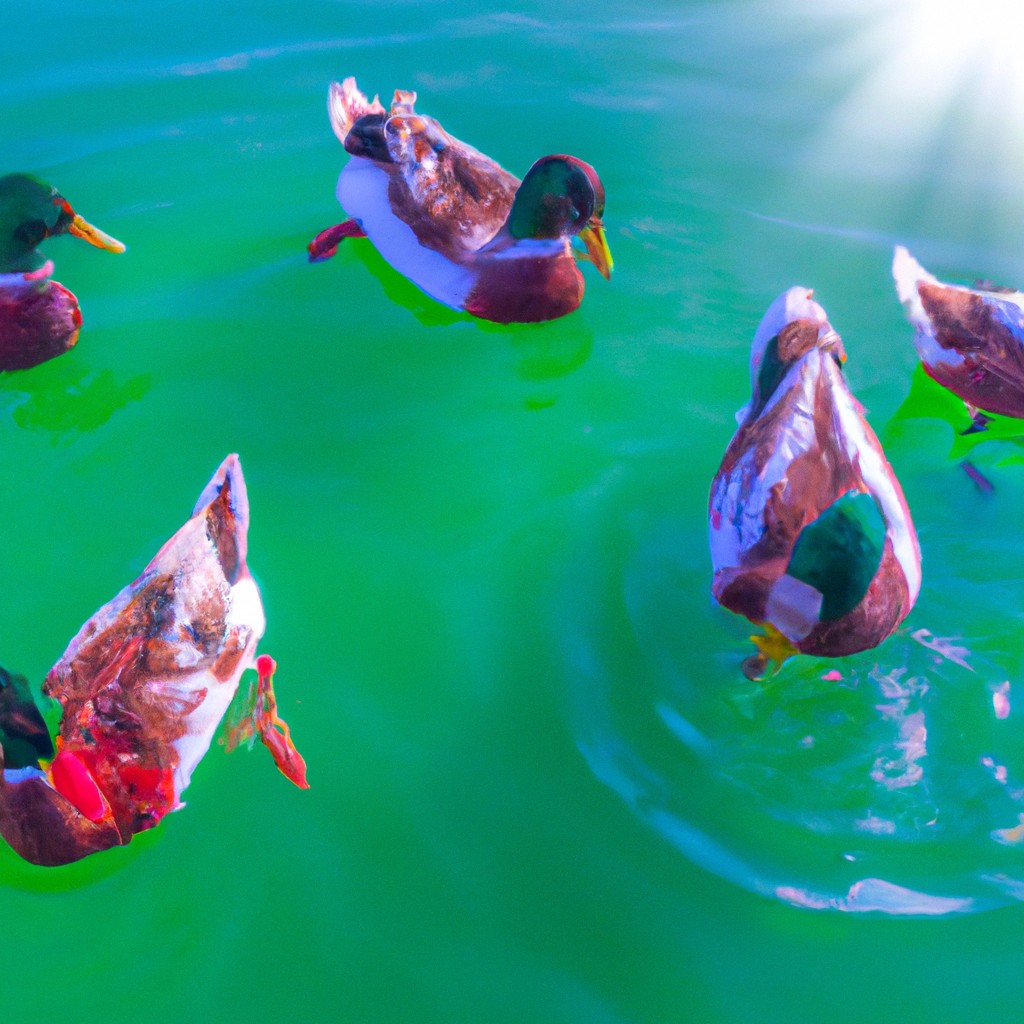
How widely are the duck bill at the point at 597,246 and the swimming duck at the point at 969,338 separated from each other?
91cm

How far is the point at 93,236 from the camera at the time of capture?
3.46 metres

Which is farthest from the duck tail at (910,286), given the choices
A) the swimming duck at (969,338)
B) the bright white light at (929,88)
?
the bright white light at (929,88)

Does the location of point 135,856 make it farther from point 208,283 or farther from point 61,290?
point 208,283

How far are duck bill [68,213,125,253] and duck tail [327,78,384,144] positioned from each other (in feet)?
2.93

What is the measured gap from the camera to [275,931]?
2.25 meters

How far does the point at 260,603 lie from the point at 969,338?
2.18 meters

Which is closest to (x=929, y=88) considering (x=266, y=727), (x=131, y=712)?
(x=266, y=727)

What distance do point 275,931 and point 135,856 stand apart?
1.21ft

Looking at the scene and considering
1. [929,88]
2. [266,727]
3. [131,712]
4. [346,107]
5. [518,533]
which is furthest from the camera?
[929,88]

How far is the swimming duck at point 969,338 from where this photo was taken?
116 inches

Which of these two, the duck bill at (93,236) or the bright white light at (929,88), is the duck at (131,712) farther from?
the bright white light at (929,88)

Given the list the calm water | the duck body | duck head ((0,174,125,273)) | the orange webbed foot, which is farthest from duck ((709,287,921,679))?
duck head ((0,174,125,273))

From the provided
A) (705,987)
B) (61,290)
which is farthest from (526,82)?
(705,987)

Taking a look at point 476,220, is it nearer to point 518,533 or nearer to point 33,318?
point 518,533
